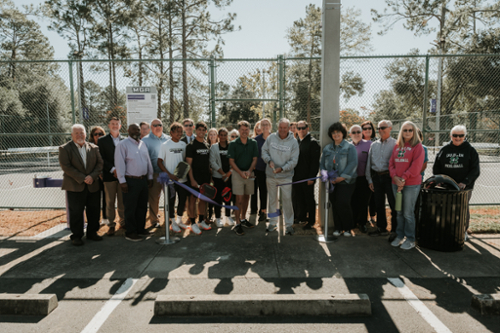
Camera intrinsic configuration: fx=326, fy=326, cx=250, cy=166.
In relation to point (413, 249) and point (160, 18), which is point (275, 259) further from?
point (160, 18)

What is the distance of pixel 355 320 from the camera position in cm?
325

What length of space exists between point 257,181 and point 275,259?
2.30 meters

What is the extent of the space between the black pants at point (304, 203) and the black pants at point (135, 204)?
284cm

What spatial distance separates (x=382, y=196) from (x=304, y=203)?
1463mm

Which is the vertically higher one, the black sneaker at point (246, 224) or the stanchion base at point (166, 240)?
the black sneaker at point (246, 224)

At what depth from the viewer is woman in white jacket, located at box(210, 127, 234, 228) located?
6.18 metres

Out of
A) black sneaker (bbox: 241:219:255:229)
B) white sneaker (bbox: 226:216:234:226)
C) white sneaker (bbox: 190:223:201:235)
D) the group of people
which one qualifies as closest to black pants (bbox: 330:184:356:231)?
the group of people

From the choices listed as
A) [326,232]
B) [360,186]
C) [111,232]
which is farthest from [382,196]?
[111,232]

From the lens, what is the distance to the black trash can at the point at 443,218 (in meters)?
4.88

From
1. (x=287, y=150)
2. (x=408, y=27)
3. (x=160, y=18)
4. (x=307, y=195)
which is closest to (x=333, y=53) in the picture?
(x=287, y=150)

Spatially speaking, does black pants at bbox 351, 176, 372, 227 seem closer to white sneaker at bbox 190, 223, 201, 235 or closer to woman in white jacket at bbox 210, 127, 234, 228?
woman in white jacket at bbox 210, 127, 234, 228

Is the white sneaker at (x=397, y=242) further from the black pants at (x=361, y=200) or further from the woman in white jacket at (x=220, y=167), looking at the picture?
the woman in white jacket at (x=220, y=167)

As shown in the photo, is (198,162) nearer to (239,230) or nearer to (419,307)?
(239,230)

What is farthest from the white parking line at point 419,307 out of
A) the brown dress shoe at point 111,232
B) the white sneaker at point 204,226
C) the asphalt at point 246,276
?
the brown dress shoe at point 111,232
